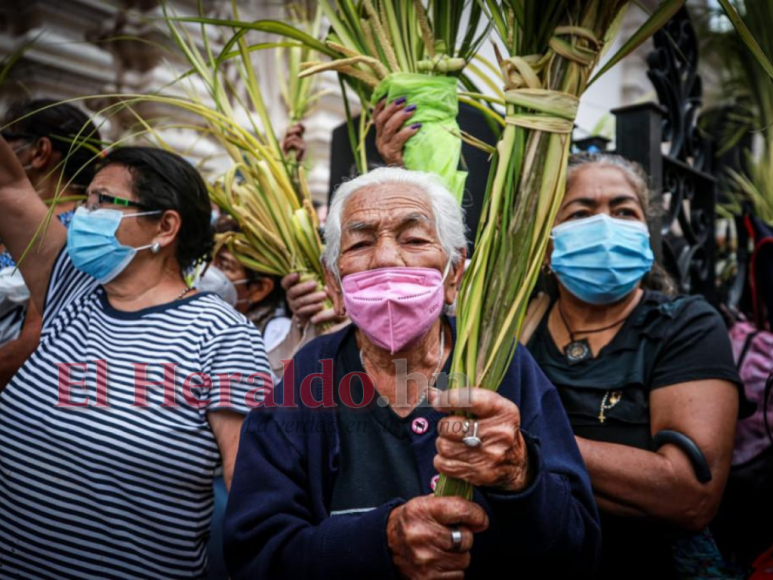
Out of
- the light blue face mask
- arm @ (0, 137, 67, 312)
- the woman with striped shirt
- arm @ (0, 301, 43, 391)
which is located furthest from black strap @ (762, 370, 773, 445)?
arm @ (0, 301, 43, 391)

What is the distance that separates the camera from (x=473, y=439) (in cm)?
115

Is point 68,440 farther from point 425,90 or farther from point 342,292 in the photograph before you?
point 425,90

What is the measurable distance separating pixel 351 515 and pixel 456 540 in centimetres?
37

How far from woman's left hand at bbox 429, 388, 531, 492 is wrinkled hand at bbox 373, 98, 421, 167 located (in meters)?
0.95

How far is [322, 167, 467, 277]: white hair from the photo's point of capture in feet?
5.52

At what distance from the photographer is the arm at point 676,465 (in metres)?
1.86

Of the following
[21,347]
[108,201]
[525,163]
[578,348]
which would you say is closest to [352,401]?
[525,163]

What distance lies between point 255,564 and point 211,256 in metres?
1.48

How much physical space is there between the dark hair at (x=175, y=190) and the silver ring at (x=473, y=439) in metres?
1.56

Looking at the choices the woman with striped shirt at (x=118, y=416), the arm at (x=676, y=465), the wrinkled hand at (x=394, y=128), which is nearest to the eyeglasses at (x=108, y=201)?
the woman with striped shirt at (x=118, y=416)

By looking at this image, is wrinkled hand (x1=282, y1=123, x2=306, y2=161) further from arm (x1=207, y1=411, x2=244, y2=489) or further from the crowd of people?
arm (x1=207, y1=411, x2=244, y2=489)

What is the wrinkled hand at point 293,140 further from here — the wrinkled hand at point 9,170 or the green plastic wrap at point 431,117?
the green plastic wrap at point 431,117

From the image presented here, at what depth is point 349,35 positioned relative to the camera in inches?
79.0

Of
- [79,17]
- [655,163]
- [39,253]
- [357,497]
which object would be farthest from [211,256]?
[79,17]
